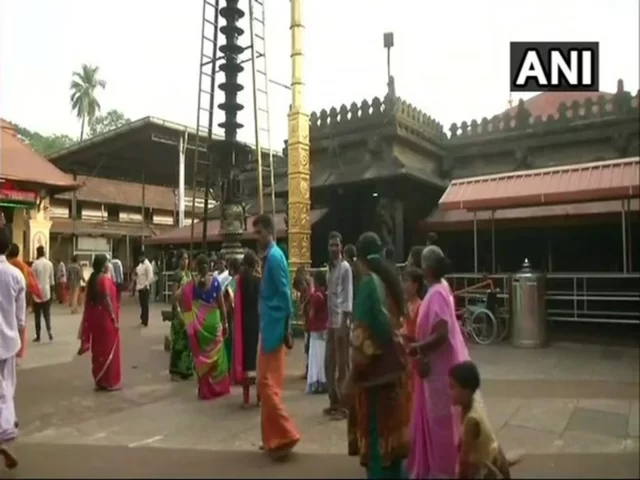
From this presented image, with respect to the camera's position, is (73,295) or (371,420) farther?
(73,295)

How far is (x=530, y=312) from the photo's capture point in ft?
29.2

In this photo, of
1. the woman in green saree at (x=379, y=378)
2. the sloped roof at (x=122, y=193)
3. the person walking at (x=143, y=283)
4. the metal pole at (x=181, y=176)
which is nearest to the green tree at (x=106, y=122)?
the sloped roof at (x=122, y=193)

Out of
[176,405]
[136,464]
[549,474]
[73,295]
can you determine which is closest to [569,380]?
[549,474]

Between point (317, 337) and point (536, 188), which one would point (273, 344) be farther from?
point (536, 188)

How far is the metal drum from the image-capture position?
8891 millimetres

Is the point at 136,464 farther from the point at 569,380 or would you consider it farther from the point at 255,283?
the point at 569,380

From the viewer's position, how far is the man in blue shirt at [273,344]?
407 centimetres

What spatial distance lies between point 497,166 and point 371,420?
9665 mm

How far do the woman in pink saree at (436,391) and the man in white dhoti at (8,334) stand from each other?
2.86 meters

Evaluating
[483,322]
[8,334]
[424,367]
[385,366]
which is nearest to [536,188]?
[483,322]

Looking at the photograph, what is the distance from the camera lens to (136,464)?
3.93m

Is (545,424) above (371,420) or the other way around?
the other way around

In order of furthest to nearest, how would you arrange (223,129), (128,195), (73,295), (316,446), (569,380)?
(128,195)
(73,295)
(223,129)
(569,380)
(316,446)

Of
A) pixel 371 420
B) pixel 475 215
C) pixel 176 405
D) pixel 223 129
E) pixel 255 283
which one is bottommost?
pixel 176 405
